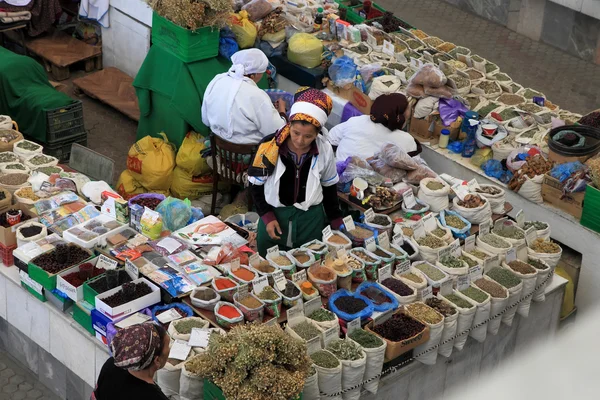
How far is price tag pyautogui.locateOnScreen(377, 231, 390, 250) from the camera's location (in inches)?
204

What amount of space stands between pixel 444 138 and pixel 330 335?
3.16 m

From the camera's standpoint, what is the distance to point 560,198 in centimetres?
618

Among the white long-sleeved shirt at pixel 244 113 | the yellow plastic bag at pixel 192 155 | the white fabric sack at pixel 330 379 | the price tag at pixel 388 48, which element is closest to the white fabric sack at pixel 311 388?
the white fabric sack at pixel 330 379

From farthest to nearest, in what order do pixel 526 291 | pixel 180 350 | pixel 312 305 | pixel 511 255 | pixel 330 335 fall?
pixel 511 255
pixel 526 291
pixel 312 305
pixel 330 335
pixel 180 350

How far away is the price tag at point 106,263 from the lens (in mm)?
4723

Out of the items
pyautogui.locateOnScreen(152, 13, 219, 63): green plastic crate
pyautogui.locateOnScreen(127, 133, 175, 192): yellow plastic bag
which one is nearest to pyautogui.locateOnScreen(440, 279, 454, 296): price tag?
pyautogui.locateOnScreen(127, 133, 175, 192): yellow plastic bag

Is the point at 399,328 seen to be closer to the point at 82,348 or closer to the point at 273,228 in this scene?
the point at 273,228

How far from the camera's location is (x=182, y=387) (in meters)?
4.04

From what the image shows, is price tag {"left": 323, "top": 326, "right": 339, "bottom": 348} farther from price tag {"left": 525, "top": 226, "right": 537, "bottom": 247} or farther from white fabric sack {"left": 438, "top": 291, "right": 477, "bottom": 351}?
price tag {"left": 525, "top": 226, "right": 537, "bottom": 247}

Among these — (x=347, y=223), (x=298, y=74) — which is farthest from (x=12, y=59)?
(x=347, y=223)

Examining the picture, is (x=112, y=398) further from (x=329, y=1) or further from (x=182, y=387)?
(x=329, y=1)

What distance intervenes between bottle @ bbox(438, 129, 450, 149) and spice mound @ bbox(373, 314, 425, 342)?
2.79 m

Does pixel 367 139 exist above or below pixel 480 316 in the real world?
above

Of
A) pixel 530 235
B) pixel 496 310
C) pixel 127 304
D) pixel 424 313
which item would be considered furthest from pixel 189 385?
pixel 530 235
